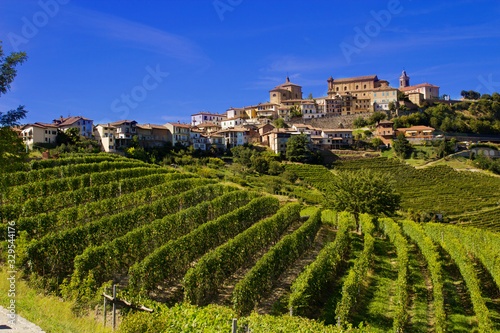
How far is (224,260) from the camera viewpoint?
17516 millimetres

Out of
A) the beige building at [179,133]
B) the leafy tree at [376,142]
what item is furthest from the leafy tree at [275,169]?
the leafy tree at [376,142]

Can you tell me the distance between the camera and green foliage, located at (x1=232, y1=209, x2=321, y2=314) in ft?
48.1

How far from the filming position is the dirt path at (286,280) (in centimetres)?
1582

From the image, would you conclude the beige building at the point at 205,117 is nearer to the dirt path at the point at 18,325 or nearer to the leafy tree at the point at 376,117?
the leafy tree at the point at 376,117

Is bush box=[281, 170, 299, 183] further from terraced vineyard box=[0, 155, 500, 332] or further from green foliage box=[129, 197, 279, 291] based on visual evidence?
green foliage box=[129, 197, 279, 291]

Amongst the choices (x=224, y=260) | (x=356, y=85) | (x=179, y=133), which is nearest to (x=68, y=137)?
(x=179, y=133)

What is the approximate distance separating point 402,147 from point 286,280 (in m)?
61.5

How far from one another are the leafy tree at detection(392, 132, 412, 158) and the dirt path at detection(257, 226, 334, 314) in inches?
1991

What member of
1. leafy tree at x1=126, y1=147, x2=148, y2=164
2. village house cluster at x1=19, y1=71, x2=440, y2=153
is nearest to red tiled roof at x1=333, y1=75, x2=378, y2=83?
village house cluster at x1=19, y1=71, x2=440, y2=153

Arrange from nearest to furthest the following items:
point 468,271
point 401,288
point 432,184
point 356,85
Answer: point 401,288
point 468,271
point 432,184
point 356,85

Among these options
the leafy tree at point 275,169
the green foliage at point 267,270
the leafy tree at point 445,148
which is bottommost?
the green foliage at point 267,270

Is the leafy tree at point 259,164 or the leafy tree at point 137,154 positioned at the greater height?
the leafy tree at point 137,154

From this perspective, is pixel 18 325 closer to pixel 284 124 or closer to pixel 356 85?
pixel 284 124

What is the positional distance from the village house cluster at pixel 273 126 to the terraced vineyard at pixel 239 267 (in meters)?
31.7
